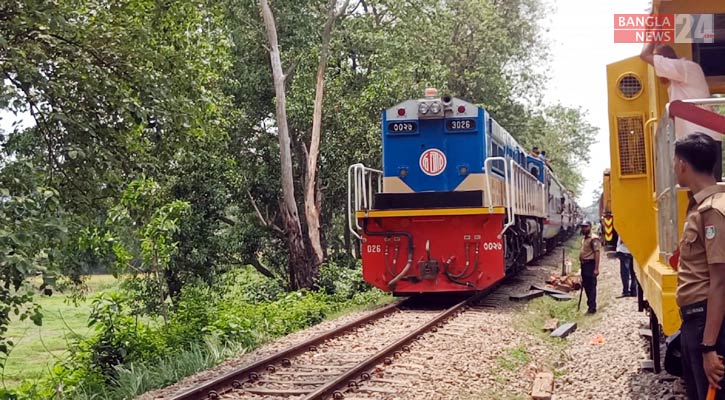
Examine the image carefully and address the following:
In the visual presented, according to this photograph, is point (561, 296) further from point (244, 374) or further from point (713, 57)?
point (244, 374)

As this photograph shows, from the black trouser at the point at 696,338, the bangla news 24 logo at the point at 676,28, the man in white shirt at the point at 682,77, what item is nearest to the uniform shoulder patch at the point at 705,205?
the black trouser at the point at 696,338

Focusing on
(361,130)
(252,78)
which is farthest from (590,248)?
(252,78)

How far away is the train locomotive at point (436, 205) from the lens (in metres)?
11.7

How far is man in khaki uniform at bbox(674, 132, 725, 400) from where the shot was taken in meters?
3.35

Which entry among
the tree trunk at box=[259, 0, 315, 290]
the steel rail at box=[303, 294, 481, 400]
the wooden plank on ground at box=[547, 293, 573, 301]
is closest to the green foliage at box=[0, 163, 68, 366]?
the steel rail at box=[303, 294, 481, 400]

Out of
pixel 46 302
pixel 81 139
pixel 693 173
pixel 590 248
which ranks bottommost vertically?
pixel 46 302

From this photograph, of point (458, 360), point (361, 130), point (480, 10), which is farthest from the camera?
point (480, 10)

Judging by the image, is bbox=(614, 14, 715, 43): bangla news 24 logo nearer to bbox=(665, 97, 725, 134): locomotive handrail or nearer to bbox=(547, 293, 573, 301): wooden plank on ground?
bbox=(665, 97, 725, 134): locomotive handrail

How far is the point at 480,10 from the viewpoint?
27.5 m

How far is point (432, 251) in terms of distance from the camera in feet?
39.1

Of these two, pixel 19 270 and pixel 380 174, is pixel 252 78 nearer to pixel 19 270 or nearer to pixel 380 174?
pixel 380 174

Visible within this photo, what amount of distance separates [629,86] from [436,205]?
550 centimetres

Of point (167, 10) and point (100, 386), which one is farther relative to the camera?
point (167, 10)

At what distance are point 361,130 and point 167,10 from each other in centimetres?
1253
